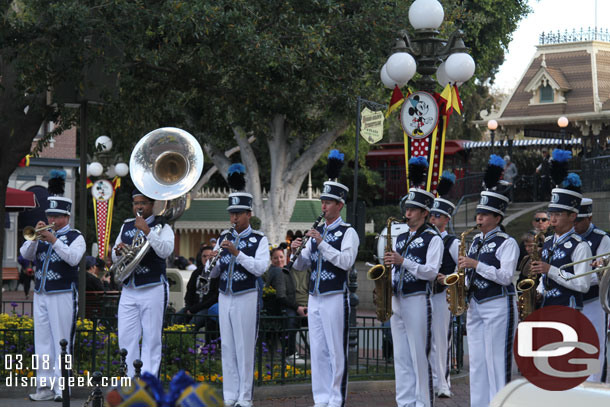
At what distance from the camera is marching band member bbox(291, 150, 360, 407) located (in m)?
9.39

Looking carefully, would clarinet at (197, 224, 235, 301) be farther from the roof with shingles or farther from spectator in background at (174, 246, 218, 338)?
the roof with shingles

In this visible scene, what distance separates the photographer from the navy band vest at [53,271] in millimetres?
10148

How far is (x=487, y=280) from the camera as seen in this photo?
338 inches

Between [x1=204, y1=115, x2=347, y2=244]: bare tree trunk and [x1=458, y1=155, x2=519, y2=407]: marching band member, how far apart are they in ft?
72.2

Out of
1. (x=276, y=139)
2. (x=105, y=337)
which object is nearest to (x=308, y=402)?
(x=105, y=337)

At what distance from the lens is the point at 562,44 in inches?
1417

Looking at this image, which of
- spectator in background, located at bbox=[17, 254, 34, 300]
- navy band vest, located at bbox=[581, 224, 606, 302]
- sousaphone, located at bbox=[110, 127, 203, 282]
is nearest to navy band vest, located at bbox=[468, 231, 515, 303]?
navy band vest, located at bbox=[581, 224, 606, 302]

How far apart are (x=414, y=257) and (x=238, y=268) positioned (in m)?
1.82

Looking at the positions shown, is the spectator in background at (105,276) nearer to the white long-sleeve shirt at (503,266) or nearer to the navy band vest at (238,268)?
the navy band vest at (238,268)

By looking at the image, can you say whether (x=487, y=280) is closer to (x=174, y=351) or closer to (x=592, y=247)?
(x=592, y=247)

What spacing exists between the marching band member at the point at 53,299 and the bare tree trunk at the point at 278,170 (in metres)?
20.5

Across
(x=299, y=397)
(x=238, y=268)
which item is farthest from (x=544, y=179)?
(x=238, y=268)

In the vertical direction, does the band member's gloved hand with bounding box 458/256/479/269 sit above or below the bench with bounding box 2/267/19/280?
below

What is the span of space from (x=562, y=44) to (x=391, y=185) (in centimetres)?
996
